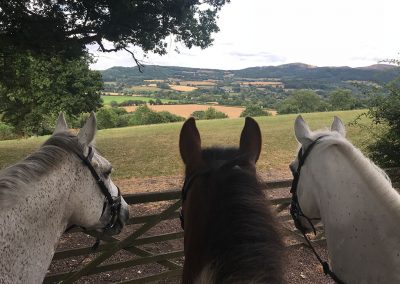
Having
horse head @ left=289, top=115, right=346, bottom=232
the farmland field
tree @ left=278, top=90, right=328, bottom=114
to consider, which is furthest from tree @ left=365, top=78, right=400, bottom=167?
the farmland field

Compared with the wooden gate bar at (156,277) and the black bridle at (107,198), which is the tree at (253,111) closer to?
the wooden gate bar at (156,277)

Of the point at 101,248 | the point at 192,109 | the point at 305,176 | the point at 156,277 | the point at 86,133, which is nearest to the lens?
the point at 86,133

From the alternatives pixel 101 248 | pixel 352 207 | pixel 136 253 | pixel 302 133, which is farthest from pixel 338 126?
pixel 101 248

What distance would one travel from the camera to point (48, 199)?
239 cm

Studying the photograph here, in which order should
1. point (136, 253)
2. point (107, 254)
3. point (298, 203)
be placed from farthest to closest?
point (136, 253) → point (107, 254) → point (298, 203)

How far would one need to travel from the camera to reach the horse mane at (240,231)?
1191mm

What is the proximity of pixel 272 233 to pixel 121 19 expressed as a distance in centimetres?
888

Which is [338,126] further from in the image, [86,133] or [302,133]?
[86,133]

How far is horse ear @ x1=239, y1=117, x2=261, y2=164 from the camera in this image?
1.73 m

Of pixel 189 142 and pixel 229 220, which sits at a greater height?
pixel 189 142

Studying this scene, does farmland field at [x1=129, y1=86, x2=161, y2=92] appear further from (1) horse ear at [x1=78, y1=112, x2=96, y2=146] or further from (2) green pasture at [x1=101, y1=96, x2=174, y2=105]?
(1) horse ear at [x1=78, y1=112, x2=96, y2=146]

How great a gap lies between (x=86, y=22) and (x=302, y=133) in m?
8.67

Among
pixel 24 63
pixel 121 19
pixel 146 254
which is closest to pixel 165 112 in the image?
pixel 24 63

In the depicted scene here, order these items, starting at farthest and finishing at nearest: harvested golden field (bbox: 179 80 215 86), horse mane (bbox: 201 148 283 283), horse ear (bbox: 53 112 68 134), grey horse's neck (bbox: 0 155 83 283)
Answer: harvested golden field (bbox: 179 80 215 86) < horse ear (bbox: 53 112 68 134) < grey horse's neck (bbox: 0 155 83 283) < horse mane (bbox: 201 148 283 283)
